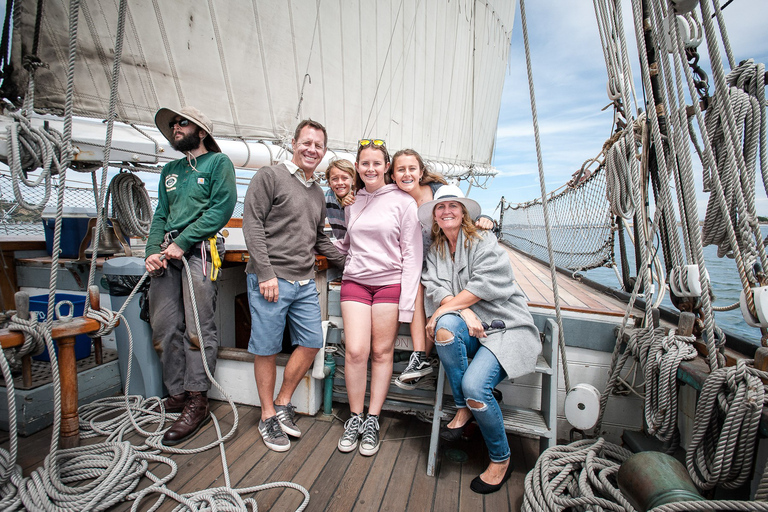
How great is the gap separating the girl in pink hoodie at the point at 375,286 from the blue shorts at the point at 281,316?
0.64 feet

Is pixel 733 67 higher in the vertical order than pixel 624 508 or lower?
higher

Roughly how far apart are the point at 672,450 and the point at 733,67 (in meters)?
1.69

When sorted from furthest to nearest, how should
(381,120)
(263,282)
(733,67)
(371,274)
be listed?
(381,120)
(371,274)
(263,282)
(733,67)

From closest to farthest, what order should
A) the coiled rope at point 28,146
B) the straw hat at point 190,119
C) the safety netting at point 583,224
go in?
the coiled rope at point 28,146 < the straw hat at point 190,119 < the safety netting at point 583,224

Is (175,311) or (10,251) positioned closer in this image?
(175,311)

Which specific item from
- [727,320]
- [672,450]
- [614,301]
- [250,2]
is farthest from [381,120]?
[727,320]

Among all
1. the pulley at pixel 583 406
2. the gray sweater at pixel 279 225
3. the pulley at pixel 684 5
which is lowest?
the pulley at pixel 583 406

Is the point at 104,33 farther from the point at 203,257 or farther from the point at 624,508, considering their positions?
the point at 624,508

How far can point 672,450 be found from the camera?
1.55 meters

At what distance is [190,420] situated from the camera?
6.82 ft

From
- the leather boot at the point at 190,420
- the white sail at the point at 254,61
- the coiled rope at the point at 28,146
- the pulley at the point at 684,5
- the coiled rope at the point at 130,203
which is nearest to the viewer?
the pulley at the point at 684,5

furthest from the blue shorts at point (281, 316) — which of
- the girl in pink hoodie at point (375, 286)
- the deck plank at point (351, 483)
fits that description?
the deck plank at point (351, 483)

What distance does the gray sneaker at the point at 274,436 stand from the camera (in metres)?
1.96

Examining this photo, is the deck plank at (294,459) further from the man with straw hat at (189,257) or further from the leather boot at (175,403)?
the leather boot at (175,403)
